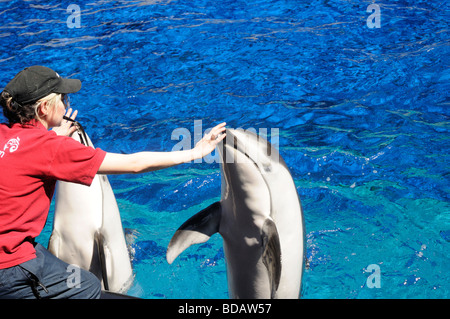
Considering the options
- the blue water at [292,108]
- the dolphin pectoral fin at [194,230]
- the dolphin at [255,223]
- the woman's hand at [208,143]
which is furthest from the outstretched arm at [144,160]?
the blue water at [292,108]

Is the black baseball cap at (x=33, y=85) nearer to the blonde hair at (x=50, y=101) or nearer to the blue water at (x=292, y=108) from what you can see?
the blonde hair at (x=50, y=101)

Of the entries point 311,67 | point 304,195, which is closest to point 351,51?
point 311,67

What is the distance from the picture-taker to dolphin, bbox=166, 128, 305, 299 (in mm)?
3760

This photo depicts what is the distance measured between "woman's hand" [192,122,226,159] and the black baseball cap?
891 mm

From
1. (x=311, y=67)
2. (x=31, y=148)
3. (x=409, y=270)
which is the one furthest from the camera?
(x=311, y=67)

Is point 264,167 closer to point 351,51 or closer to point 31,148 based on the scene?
point 31,148

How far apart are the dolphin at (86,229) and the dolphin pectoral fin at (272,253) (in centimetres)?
135

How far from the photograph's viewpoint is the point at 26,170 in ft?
9.83

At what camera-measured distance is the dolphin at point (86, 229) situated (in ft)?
14.0

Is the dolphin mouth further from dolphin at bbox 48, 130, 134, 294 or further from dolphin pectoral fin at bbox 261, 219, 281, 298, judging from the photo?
dolphin at bbox 48, 130, 134, 294

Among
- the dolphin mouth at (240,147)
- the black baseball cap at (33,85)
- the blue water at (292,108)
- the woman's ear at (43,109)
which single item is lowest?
the blue water at (292,108)

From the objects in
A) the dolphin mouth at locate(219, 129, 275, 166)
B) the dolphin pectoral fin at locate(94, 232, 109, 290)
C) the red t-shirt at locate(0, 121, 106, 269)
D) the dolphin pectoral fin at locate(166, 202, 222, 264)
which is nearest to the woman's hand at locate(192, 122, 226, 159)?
the dolphin mouth at locate(219, 129, 275, 166)

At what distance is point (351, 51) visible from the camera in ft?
30.5
